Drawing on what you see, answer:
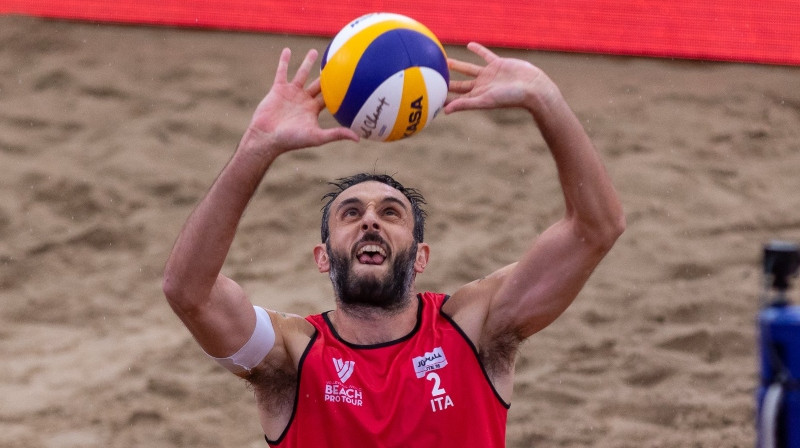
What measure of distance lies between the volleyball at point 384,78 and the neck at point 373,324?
26.1 inches

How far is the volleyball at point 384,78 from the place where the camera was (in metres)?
2.77

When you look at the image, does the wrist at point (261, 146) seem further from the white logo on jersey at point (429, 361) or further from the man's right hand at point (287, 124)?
the white logo on jersey at point (429, 361)

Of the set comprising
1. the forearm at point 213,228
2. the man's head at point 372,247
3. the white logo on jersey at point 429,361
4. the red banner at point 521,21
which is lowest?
the red banner at point 521,21

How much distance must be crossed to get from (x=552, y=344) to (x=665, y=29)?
252 centimetres

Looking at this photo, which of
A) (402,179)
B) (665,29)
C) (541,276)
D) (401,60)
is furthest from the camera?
(665,29)

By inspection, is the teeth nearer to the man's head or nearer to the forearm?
the man's head

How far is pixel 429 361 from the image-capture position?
317 cm

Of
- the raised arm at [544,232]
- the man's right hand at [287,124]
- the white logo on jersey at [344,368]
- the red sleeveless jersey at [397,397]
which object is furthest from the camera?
the white logo on jersey at [344,368]

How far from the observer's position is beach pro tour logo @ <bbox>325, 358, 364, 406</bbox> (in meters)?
3.09

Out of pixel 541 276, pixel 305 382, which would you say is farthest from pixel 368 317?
pixel 541 276

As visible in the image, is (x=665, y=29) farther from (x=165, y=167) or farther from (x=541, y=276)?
(x=541, y=276)

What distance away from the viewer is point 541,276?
3.11 m

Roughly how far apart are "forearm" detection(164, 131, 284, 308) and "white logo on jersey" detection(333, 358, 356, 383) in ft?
1.65

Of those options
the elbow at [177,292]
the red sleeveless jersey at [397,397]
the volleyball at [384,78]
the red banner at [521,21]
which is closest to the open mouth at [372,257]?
the red sleeveless jersey at [397,397]
